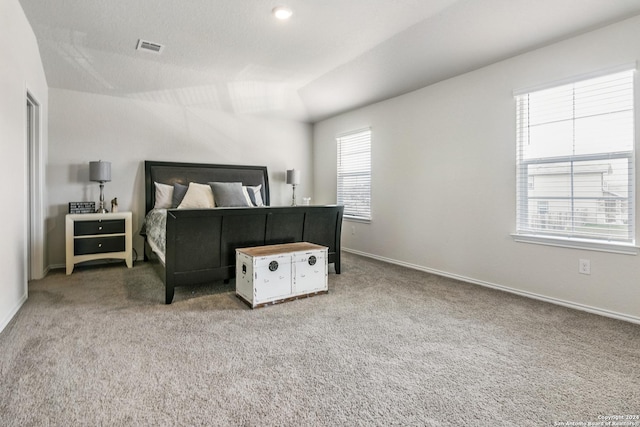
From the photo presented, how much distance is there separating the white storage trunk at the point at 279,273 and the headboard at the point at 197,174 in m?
2.32

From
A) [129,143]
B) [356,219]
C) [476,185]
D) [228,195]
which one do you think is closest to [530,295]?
[476,185]

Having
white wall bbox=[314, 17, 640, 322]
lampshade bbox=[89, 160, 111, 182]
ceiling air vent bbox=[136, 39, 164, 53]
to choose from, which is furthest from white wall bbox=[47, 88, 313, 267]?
white wall bbox=[314, 17, 640, 322]

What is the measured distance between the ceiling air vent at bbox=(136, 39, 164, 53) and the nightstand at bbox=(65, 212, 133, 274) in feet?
6.46

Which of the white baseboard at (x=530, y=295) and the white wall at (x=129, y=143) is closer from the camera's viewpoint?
the white baseboard at (x=530, y=295)

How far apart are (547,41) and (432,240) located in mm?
2266

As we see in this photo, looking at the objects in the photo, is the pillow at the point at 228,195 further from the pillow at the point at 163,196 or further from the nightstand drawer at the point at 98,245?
the nightstand drawer at the point at 98,245

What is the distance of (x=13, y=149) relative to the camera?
8.18 feet

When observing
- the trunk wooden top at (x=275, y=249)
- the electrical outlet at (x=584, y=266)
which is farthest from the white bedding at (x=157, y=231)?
the electrical outlet at (x=584, y=266)

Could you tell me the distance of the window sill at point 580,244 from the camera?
2.49 metres

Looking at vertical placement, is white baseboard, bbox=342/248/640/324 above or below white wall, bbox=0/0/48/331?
below

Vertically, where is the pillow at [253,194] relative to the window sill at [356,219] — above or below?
above

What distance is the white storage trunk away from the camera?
2.74 meters

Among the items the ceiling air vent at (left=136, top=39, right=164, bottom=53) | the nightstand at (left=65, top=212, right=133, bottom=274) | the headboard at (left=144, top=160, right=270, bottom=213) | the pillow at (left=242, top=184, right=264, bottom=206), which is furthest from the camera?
the pillow at (left=242, top=184, right=264, bottom=206)

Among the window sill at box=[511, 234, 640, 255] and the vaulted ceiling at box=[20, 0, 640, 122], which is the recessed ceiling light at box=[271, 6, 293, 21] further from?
the window sill at box=[511, 234, 640, 255]
